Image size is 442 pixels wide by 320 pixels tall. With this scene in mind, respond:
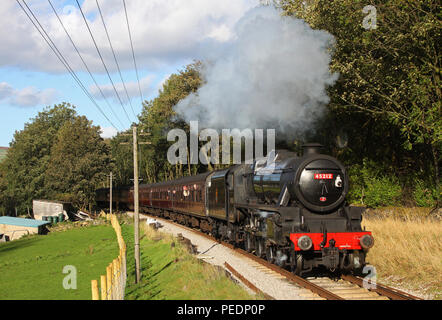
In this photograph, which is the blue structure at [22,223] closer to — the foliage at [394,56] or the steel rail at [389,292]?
the foliage at [394,56]

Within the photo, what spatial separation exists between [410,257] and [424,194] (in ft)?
30.2

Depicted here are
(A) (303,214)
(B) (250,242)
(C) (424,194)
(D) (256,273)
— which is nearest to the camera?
(A) (303,214)

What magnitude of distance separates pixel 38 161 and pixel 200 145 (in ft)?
141

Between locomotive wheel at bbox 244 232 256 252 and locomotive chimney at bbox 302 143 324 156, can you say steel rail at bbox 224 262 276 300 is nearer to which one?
locomotive wheel at bbox 244 232 256 252

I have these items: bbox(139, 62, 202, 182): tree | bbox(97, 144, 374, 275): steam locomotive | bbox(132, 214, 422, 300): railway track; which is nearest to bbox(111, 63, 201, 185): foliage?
bbox(139, 62, 202, 182): tree

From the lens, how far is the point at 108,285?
9406 mm

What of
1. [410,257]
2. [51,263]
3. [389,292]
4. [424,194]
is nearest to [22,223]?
[51,263]

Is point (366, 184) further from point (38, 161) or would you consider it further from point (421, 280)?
point (38, 161)

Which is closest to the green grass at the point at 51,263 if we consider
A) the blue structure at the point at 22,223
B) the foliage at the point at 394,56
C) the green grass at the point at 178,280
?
the green grass at the point at 178,280

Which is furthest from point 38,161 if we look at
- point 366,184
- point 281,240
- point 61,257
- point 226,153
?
point 281,240

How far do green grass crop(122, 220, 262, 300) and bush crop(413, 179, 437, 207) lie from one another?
435 inches

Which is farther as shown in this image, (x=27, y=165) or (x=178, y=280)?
(x=27, y=165)

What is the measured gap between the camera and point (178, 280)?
474 inches

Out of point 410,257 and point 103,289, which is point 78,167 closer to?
point 103,289
